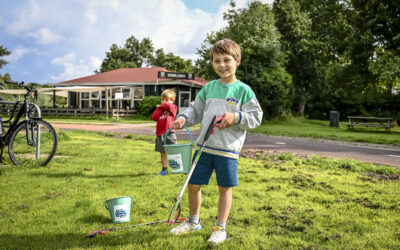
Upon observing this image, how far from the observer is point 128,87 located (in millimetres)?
29375

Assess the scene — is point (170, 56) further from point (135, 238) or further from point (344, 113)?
point (135, 238)

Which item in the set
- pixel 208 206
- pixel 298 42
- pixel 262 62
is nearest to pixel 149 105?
pixel 262 62

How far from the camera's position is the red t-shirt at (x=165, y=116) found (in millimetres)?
5520

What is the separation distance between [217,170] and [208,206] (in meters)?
0.94

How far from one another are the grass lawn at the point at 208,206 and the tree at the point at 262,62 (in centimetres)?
1751

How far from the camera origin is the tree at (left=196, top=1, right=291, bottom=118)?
2314 cm

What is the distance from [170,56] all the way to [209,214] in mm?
47701

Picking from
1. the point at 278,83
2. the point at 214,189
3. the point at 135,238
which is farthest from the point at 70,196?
the point at 278,83

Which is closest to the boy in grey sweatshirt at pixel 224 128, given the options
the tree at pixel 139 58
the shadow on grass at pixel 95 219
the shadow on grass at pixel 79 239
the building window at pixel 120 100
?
the shadow on grass at pixel 79 239

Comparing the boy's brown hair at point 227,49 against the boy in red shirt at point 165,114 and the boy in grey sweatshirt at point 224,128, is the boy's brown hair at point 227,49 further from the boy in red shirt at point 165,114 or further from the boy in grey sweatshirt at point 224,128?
the boy in red shirt at point 165,114

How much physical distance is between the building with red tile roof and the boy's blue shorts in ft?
79.8

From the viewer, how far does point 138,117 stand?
2659 centimetres

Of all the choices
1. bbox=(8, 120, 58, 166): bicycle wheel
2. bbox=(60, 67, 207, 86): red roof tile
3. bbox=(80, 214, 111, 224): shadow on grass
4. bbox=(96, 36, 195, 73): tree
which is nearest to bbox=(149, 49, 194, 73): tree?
bbox=(96, 36, 195, 73): tree

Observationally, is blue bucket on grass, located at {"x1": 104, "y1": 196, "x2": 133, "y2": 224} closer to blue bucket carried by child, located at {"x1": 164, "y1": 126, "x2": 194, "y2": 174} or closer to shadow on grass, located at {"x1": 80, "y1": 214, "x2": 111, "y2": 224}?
shadow on grass, located at {"x1": 80, "y1": 214, "x2": 111, "y2": 224}
